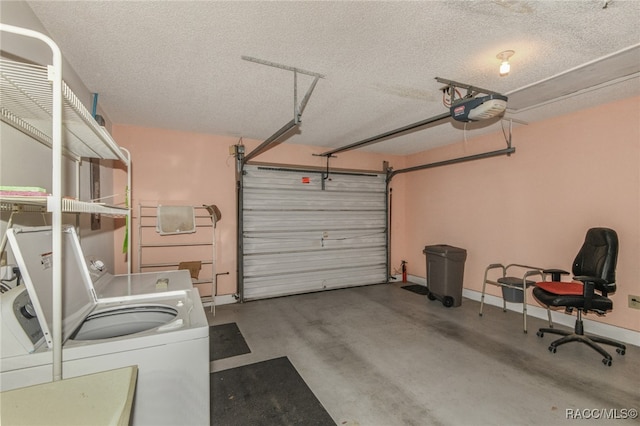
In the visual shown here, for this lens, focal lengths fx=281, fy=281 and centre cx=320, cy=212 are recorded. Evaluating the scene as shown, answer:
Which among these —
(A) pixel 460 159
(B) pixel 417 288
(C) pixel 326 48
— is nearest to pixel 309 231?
(B) pixel 417 288

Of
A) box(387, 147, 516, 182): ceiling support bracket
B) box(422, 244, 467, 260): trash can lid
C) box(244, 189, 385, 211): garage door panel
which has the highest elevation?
box(387, 147, 516, 182): ceiling support bracket

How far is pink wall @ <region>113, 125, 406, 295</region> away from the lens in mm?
3867

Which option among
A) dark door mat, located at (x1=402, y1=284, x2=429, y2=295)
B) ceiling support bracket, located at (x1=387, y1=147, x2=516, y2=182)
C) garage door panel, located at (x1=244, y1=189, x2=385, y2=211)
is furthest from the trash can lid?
garage door panel, located at (x1=244, y1=189, x2=385, y2=211)

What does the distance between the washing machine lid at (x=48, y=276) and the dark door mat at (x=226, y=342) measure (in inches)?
54.4

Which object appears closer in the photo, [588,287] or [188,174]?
[588,287]

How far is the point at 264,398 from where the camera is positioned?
211 centimetres

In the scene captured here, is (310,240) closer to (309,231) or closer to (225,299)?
(309,231)

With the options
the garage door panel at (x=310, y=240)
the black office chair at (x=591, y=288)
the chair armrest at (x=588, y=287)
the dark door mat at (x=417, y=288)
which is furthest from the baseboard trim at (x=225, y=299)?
the chair armrest at (x=588, y=287)

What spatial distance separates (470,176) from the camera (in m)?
4.59

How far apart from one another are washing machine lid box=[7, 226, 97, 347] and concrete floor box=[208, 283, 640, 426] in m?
1.34

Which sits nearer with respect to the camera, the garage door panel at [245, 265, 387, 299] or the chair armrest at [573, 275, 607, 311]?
the chair armrest at [573, 275, 607, 311]

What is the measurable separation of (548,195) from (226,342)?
430cm

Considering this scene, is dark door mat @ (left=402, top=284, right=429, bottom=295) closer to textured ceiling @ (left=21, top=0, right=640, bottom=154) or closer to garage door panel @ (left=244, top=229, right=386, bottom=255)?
garage door panel @ (left=244, top=229, right=386, bottom=255)

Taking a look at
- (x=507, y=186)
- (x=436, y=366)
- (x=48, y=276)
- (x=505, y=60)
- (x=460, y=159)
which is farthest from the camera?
(x=460, y=159)
